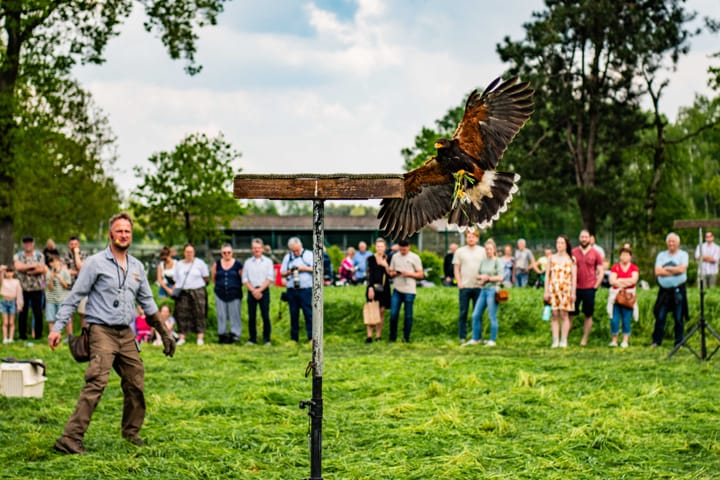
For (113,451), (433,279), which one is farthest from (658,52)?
(113,451)

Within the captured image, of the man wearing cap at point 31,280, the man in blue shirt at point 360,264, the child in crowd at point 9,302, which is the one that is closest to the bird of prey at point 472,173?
the child in crowd at point 9,302

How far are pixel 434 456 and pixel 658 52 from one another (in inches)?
1152

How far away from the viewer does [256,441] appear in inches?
279

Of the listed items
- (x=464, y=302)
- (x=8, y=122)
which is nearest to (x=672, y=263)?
(x=464, y=302)

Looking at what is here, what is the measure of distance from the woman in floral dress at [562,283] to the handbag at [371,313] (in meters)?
2.75

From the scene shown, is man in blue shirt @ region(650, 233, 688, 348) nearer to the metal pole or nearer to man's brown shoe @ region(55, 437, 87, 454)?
man's brown shoe @ region(55, 437, 87, 454)

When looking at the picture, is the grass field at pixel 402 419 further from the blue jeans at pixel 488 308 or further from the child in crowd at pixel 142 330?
the child in crowd at pixel 142 330

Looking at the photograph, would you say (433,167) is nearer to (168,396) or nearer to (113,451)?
(113,451)

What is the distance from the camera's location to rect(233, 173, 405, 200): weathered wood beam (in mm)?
4848

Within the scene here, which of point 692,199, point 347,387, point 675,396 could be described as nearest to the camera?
point 675,396

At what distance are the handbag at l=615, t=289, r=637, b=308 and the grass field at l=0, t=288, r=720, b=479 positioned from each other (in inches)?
42.8

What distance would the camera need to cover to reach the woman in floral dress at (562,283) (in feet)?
44.3

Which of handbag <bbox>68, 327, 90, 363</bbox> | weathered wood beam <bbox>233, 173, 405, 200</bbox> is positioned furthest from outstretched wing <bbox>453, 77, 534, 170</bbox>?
handbag <bbox>68, 327, 90, 363</bbox>

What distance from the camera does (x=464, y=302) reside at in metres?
14.5
